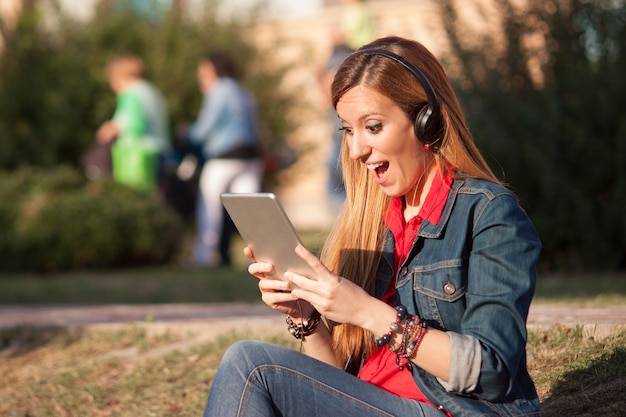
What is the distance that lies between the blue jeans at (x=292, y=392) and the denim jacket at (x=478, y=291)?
130mm

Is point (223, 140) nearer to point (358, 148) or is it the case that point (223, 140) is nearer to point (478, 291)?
point (358, 148)

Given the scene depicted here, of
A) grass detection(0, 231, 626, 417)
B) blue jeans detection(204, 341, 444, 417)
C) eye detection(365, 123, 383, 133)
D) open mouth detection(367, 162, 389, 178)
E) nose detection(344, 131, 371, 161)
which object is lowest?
grass detection(0, 231, 626, 417)

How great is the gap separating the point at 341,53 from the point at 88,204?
3280mm

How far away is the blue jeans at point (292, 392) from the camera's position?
109 inches

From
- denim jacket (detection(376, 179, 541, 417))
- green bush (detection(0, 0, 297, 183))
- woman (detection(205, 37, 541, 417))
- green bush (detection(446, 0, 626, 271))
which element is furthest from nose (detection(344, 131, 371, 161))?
green bush (detection(0, 0, 297, 183))

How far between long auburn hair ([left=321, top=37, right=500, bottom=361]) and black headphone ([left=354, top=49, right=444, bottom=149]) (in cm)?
2

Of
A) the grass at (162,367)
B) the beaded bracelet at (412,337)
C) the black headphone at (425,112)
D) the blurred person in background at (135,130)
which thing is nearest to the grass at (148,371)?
the grass at (162,367)

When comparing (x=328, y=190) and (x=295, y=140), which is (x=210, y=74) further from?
(x=295, y=140)

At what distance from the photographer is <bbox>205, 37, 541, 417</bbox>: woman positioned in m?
2.58

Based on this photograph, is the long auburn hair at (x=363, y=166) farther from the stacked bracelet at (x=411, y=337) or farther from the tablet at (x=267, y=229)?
the stacked bracelet at (x=411, y=337)

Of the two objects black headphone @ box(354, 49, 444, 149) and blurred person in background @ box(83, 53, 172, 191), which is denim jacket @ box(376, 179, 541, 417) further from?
blurred person in background @ box(83, 53, 172, 191)

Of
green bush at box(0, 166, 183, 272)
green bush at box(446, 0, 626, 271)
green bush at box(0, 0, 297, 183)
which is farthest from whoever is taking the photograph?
green bush at box(0, 0, 297, 183)

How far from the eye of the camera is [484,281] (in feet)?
8.55

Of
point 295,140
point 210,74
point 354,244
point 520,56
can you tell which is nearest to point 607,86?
point 520,56
